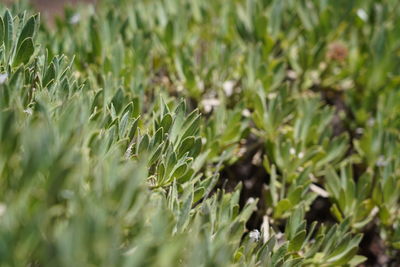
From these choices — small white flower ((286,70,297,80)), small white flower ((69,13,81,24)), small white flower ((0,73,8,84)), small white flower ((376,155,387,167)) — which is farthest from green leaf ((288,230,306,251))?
small white flower ((69,13,81,24))

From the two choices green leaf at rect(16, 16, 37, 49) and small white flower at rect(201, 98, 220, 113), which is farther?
small white flower at rect(201, 98, 220, 113)

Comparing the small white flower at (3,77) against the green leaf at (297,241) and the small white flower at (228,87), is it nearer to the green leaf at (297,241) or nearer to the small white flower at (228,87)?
the green leaf at (297,241)

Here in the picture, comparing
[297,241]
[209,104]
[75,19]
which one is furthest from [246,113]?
[75,19]

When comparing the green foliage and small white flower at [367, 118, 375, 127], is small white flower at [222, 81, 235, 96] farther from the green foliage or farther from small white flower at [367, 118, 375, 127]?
small white flower at [367, 118, 375, 127]

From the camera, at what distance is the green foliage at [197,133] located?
1.03 metres

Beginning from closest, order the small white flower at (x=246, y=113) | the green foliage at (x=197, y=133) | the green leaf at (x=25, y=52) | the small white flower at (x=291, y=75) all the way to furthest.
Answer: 1. the green foliage at (x=197, y=133)
2. the green leaf at (x=25, y=52)
3. the small white flower at (x=246, y=113)
4. the small white flower at (x=291, y=75)

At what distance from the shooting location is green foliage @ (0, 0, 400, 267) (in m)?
1.03

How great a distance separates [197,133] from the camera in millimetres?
1716

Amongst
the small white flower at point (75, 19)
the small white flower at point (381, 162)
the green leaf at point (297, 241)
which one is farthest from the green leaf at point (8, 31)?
the small white flower at point (381, 162)

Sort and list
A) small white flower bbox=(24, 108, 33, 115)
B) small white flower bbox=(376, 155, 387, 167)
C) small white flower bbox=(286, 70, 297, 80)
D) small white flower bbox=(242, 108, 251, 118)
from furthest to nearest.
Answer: small white flower bbox=(286, 70, 297, 80), small white flower bbox=(242, 108, 251, 118), small white flower bbox=(376, 155, 387, 167), small white flower bbox=(24, 108, 33, 115)

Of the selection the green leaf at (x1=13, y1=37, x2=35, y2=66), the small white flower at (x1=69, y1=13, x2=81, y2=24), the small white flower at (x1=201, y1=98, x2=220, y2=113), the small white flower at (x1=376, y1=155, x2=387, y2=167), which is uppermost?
the green leaf at (x1=13, y1=37, x2=35, y2=66)

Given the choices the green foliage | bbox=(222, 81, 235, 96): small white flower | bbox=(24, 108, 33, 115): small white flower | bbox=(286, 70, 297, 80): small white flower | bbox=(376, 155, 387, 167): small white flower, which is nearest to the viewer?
the green foliage

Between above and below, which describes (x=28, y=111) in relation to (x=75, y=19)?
above

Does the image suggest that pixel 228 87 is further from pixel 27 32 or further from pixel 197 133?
pixel 27 32
